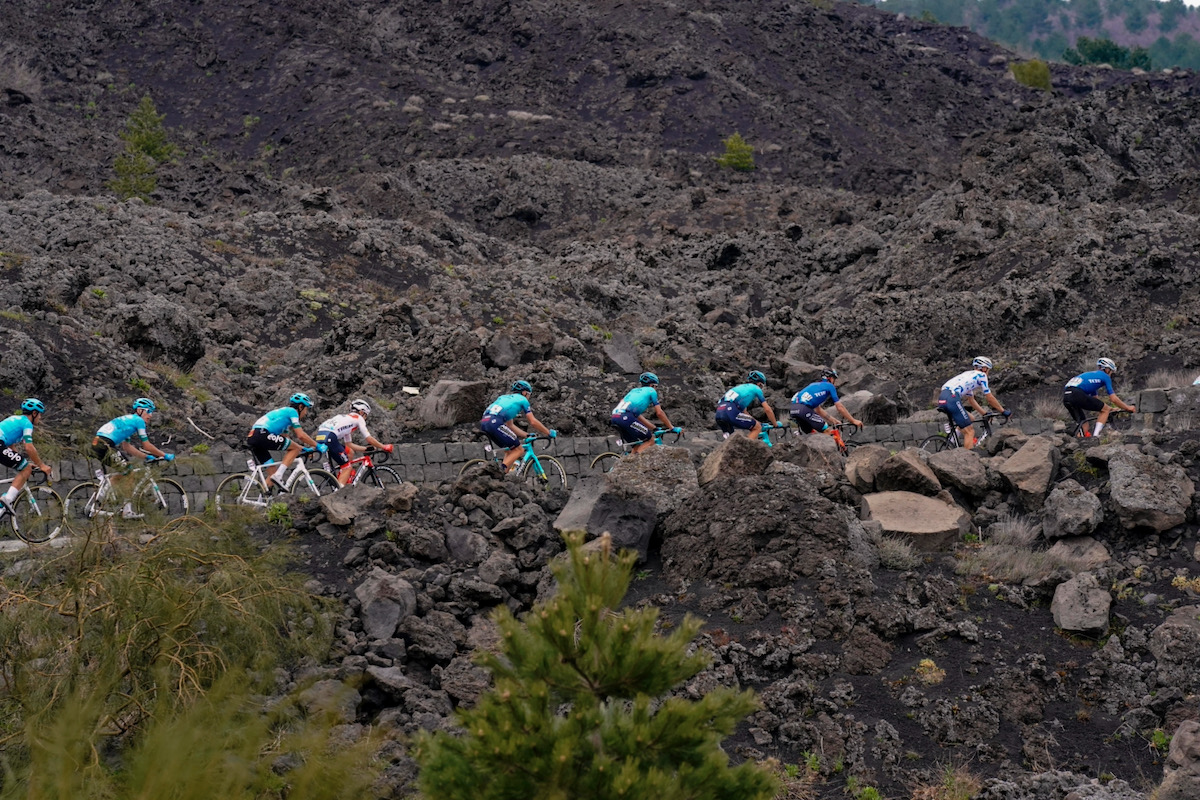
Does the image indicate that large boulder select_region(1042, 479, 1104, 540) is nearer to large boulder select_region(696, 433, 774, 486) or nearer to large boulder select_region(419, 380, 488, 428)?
large boulder select_region(696, 433, 774, 486)

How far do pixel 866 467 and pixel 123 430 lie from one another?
9.26 m

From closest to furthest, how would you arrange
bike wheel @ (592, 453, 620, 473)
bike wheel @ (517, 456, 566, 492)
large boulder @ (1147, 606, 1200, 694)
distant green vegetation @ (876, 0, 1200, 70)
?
large boulder @ (1147, 606, 1200, 694)
bike wheel @ (517, 456, 566, 492)
bike wheel @ (592, 453, 620, 473)
distant green vegetation @ (876, 0, 1200, 70)

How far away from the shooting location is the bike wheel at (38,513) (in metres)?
12.7

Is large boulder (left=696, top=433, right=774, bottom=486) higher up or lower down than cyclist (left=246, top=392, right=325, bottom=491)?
higher up

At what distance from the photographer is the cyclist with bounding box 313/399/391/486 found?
14875mm

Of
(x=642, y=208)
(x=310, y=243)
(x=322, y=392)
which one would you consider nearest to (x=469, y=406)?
(x=322, y=392)

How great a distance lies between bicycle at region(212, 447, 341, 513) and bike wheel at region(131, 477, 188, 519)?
47cm

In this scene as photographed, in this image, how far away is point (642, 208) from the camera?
4700 cm

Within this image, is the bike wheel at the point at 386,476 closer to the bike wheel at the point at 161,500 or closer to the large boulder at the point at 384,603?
the bike wheel at the point at 161,500

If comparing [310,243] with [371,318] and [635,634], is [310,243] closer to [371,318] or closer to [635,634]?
[371,318]

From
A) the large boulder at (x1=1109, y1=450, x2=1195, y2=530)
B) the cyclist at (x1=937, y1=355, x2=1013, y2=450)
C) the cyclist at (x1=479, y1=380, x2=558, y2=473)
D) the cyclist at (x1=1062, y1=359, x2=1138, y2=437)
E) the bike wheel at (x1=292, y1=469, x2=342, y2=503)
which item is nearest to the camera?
the large boulder at (x1=1109, y1=450, x2=1195, y2=530)

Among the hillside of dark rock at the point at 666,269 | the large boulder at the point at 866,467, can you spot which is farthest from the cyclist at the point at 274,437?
the large boulder at the point at 866,467

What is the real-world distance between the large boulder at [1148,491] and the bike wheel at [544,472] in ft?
22.7

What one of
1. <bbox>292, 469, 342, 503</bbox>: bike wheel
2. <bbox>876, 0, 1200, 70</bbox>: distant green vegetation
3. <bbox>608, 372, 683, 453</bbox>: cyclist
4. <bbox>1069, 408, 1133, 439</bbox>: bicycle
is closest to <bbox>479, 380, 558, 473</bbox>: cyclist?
A: <bbox>608, 372, 683, 453</bbox>: cyclist
